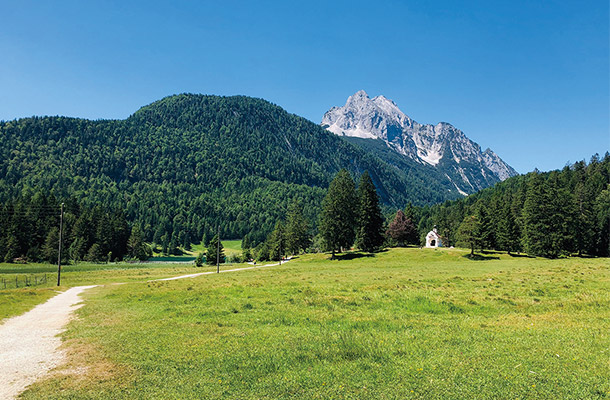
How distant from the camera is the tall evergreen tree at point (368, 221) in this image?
271ft

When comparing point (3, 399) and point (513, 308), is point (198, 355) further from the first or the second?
point (513, 308)

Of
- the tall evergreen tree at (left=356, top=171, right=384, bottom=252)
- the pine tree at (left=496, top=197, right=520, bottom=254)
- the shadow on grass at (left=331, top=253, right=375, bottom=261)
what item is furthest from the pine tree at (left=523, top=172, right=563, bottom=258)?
the shadow on grass at (left=331, top=253, right=375, bottom=261)

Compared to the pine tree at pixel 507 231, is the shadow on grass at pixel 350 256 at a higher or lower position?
lower

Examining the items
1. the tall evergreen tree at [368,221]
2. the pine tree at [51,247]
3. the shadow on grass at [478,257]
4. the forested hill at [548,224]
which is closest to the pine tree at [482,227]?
the forested hill at [548,224]

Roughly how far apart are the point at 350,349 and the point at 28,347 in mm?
14717

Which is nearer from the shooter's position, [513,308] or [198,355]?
[198,355]

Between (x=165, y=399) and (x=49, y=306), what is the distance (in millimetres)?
25849

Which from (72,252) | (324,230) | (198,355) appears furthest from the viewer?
(72,252)

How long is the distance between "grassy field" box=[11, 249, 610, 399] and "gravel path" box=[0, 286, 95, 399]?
0.69 m

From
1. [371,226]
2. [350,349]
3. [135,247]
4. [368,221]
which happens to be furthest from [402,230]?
[135,247]

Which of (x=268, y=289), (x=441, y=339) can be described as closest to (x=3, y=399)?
(x=441, y=339)

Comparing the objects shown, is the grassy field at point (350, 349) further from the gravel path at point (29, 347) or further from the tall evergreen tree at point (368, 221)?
the tall evergreen tree at point (368, 221)

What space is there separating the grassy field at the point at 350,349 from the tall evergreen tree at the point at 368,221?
195ft

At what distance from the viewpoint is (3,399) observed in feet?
31.5
